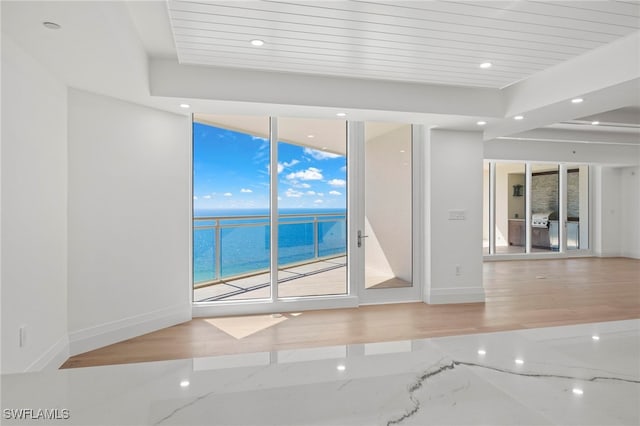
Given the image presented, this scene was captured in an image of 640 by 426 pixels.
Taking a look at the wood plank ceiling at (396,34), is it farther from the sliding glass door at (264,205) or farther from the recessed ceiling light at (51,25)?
the sliding glass door at (264,205)

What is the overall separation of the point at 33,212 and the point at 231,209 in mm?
2236

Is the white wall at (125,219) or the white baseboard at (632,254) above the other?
the white wall at (125,219)

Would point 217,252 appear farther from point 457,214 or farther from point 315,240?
point 457,214

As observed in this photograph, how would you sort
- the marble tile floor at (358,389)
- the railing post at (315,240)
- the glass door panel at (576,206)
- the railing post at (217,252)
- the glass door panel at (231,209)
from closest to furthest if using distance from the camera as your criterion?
the marble tile floor at (358,389) → the glass door panel at (231,209) → the railing post at (217,252) → the railing post at (315,240) → the glass door panel at (576,206)

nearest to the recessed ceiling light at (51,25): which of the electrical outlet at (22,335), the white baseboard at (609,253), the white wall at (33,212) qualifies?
the white wall at (33,212)

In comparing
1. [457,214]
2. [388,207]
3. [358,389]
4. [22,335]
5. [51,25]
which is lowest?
[22,335]

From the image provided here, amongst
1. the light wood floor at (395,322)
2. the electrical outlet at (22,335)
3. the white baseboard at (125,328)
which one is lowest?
the light wood floor at (395,322)

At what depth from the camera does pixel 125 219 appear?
12.3 ft

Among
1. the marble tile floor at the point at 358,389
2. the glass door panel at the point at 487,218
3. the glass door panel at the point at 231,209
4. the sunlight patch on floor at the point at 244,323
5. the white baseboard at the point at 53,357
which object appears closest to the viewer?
the marble tile floor at the point at 358,389

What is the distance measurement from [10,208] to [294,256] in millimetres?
3137

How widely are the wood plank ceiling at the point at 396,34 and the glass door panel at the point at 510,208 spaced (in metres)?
6.61

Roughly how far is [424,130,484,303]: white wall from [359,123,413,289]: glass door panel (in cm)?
31

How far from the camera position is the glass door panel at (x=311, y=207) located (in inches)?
190

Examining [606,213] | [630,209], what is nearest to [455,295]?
[606,213]
